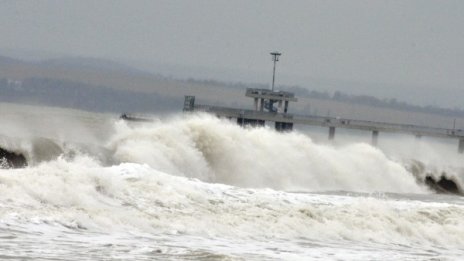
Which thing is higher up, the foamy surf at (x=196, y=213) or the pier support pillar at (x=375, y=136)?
the foamy surf at (x=196, y=213)

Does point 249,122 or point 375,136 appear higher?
point 249,122

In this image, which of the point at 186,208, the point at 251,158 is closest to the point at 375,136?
the point at 251,158

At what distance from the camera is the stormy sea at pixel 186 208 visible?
22375mm

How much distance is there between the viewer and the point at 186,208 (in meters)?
27.8

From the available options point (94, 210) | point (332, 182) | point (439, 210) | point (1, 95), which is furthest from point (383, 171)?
point (1, 95)

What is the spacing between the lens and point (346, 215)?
31.2m

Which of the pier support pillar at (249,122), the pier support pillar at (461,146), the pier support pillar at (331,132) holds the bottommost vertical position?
the pier support pillar at (461,146)

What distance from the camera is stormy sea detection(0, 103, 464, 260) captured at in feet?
73.4

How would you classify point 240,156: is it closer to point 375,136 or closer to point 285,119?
point 285,119

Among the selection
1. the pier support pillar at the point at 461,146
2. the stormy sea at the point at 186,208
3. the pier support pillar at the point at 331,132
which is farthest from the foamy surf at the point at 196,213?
the pier support pillar at the point at 461,146

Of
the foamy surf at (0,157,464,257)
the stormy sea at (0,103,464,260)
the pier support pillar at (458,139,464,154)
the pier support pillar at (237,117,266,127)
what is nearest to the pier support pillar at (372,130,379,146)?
the pier support pillar at (458,139,464,154)

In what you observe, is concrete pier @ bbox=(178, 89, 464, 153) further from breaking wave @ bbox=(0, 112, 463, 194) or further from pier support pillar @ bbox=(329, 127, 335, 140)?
breaking wave @ bbox=(0, 112, 463, 194)

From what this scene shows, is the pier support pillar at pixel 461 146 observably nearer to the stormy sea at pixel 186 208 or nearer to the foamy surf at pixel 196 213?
the stormy sea at pixel 186 208

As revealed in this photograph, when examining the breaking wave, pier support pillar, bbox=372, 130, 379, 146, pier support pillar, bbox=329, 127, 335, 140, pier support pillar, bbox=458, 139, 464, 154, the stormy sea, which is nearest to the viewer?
the stormy sea
